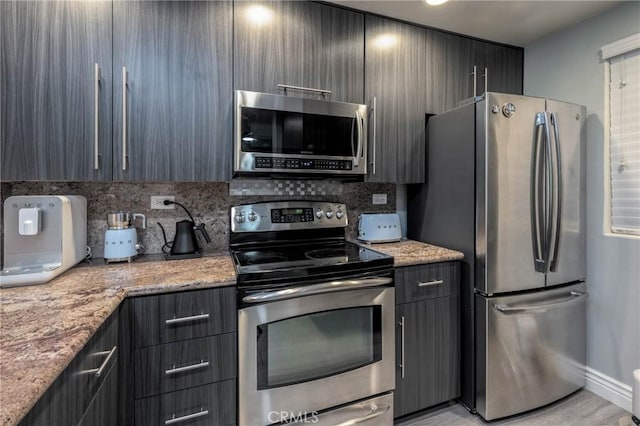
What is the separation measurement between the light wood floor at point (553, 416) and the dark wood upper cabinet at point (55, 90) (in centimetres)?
216

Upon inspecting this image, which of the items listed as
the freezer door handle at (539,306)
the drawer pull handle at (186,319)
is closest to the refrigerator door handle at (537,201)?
the freezer door handle at (539,306)

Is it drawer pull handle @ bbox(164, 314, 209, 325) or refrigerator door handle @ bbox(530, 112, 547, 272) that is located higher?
refrigerator door handle @ bbox(530, 112, 547, 272)

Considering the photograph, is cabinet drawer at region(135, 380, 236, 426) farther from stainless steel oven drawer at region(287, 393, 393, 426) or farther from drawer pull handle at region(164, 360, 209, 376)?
stainless steel oven drawer at region(287, 393, 393, 426)

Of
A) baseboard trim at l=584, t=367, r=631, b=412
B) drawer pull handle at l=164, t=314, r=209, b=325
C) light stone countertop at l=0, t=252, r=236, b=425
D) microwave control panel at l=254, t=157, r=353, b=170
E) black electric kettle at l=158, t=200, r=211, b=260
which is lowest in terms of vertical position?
baseboard trim at l=584, t=367, r=631, b=412

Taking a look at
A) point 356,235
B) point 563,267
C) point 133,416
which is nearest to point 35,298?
point 133,416

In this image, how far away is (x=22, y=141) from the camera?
129 centimetres

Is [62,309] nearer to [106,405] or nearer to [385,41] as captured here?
[106,405]

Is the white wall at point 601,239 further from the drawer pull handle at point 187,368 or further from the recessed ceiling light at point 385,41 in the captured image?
the drawer pull handle at point 187,368

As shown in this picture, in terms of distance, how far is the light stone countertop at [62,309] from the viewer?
61 centimetres

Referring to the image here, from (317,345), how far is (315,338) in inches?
1.4

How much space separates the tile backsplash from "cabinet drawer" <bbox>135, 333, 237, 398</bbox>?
72cm

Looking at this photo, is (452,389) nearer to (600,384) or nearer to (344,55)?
(600,384)

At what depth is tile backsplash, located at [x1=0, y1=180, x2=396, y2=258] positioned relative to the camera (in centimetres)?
168

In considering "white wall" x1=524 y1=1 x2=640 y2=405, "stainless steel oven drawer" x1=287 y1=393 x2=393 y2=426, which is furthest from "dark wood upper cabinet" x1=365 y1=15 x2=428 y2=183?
"stainless steel oven drawer" x1=287 y1=393 x2=393 y2=426
